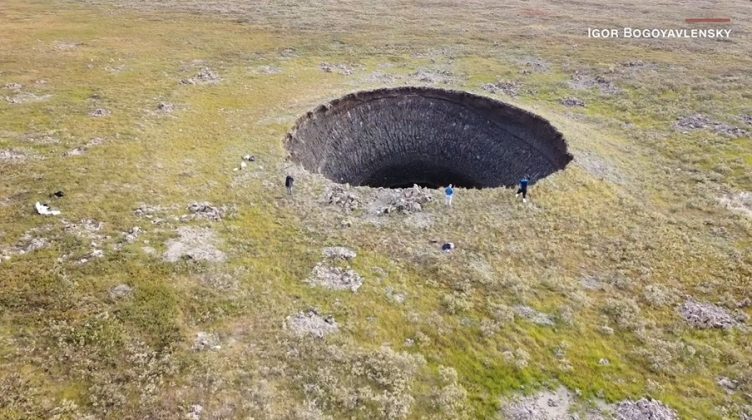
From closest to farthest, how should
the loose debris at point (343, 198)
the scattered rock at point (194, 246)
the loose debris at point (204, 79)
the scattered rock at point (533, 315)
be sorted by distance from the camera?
the scattered rock at point (533, 315) → the scattered rock at point (194, 246) → the loose debris at point (343, 198) → the loose debris at point (204, 79)

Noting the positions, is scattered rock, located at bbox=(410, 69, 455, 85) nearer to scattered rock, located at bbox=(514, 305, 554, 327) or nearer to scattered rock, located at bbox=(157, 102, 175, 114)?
scattered rock, located at bbox=(157, 102, 175, 114)

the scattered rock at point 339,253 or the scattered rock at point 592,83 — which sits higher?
the scattered rock at point 592,83

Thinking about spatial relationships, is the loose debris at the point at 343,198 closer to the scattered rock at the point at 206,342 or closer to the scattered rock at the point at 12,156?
the scattered rock at the point at 206,342

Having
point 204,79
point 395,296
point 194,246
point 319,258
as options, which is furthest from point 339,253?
point 204,79

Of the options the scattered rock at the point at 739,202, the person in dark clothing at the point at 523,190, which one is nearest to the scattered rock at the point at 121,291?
the person in dark clothing at the point at 523,190

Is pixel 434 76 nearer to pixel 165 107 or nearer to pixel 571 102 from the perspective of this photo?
pixel 571 102

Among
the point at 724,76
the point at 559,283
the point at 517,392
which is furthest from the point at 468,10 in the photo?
the point at 517,392
